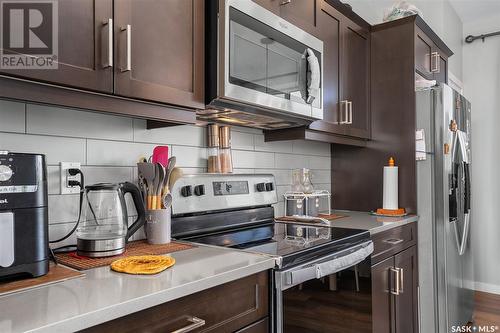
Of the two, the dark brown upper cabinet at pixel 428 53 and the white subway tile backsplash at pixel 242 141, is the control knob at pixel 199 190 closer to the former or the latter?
the white subway tile backsplash at pixel 242 141

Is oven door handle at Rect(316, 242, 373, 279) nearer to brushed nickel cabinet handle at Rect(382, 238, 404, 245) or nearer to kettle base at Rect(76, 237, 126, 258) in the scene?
brushed nickel cabinet handle at Rect(382, 238, 404, 245)

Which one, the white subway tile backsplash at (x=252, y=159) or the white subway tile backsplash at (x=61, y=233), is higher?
the white subway tile backsplash at (x=252, y=159)

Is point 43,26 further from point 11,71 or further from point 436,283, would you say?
point 436,283

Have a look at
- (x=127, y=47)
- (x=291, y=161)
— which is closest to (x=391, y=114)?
(x=291, y=161)

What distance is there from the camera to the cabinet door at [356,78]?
2.25 meters

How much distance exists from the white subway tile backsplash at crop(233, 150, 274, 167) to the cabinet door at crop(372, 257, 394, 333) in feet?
2.64

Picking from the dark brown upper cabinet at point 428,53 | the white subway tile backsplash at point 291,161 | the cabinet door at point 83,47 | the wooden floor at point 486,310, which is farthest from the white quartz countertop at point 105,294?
the wooden floor at point 486,310

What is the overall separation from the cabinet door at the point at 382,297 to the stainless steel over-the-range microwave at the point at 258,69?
2.69ft

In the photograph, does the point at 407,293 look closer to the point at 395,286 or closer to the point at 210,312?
the point at 395,286

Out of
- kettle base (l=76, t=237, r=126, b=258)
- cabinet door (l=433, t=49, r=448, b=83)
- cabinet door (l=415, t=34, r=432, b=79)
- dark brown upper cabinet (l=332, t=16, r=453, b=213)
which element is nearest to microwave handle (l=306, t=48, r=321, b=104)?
dark brown upper cabinet (l=332, t=16, r=453, b=213)

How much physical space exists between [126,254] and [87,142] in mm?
444

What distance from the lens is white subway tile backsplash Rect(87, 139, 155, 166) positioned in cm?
137

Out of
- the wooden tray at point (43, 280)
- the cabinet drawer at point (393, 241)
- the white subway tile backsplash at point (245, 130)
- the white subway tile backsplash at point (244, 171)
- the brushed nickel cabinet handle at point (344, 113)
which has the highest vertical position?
the brushed nickel cabinet handle at point (344, 113)

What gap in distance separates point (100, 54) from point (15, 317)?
0.71 m
